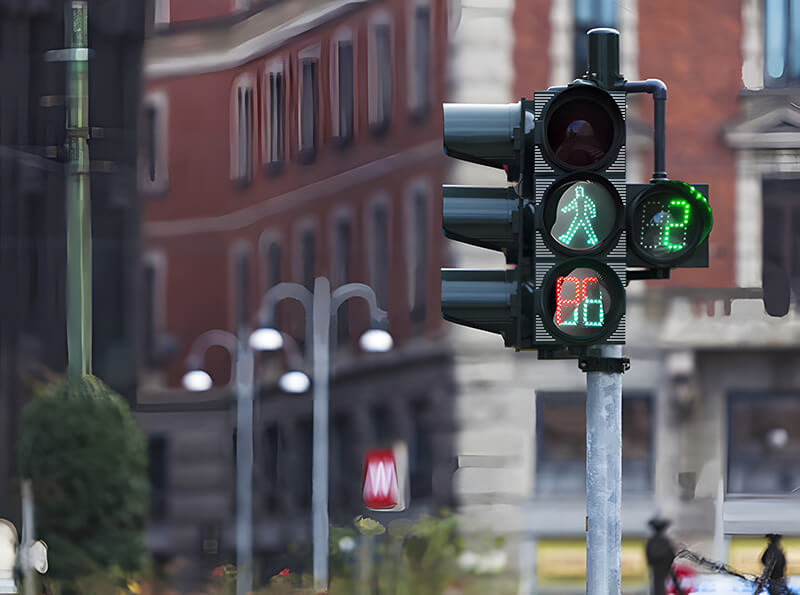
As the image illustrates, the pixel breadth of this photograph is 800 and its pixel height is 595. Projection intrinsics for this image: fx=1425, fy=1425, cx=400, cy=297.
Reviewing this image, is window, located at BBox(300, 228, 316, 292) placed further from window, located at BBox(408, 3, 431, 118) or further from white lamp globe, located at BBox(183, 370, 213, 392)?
window, located at BBox(408, 3, 431, 118)

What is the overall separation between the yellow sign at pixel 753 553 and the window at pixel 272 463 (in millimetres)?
6464

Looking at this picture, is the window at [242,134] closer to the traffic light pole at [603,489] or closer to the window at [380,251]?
the window at [380,251]

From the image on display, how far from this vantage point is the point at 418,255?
19.3 meters

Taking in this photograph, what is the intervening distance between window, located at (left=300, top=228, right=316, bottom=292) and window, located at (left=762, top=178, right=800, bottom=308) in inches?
248

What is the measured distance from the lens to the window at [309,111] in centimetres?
2034

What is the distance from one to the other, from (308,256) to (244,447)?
291cm

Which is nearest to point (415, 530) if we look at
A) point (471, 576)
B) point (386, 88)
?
point (471, 576)

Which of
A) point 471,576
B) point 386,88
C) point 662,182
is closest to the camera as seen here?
point 662,182

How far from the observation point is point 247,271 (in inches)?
823

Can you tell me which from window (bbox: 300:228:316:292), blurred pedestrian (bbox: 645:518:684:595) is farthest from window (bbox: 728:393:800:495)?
window (bbox: 300:228:316:292)

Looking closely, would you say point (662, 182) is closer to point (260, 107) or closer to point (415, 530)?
point (415, 530)

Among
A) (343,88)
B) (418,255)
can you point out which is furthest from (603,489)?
(343,88)

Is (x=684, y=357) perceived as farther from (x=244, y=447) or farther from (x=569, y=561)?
(x=244, y=447)

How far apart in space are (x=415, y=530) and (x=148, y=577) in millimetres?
3444
